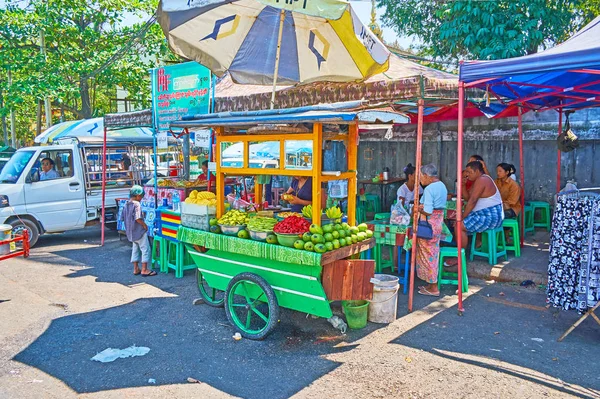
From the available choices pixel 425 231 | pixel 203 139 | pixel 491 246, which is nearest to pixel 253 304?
pixel 425 231

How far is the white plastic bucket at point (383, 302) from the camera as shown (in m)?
5.29

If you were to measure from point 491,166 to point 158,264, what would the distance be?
22.5 feet

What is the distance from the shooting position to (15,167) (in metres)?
9.71

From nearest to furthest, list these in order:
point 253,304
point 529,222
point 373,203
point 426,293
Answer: point 253,304
point 426,293
point 529,222
point 373,203

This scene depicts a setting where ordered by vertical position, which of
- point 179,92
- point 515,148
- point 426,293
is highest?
point 179,92

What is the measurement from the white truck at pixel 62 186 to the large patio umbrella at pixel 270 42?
513 centimetres

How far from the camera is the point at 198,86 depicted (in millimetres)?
7957

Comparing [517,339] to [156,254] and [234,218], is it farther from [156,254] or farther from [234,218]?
[156,254]

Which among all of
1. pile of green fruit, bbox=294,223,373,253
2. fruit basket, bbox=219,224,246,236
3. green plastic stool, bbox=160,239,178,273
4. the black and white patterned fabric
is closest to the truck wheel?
green plastic stool, bbox=160,239,178,273

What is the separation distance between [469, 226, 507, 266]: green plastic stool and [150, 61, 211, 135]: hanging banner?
4967 mm

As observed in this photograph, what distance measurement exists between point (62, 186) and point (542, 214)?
9768 millimetres

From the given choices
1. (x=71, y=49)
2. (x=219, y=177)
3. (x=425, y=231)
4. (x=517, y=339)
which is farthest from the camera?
(x=71, y=49)

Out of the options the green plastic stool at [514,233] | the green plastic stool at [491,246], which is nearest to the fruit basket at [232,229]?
the green plastic stool at [491,246]

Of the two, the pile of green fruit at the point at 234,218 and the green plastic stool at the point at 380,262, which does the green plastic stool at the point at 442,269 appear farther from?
the pile of green fruit at the point at 234,218
